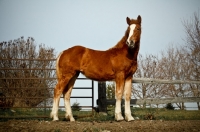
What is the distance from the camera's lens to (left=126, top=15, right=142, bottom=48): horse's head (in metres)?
6.39

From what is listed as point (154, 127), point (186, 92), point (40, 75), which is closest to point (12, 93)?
point (40, 75)

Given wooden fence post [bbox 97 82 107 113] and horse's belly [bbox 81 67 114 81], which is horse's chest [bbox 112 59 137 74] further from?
wooden fence post [bbox 97 82 107 113]

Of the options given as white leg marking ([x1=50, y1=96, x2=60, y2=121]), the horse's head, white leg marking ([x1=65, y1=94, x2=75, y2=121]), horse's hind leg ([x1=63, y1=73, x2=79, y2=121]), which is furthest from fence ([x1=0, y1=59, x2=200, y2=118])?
the horse's head

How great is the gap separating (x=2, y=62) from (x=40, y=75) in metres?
3.49

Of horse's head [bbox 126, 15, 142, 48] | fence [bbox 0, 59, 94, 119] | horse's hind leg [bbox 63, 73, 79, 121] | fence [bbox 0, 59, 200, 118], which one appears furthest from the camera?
fence [bbox 0, 59, 94, 119]

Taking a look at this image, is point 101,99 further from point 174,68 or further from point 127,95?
point 174,68

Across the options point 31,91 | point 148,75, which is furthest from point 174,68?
point 31,91

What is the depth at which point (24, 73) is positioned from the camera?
17016mm

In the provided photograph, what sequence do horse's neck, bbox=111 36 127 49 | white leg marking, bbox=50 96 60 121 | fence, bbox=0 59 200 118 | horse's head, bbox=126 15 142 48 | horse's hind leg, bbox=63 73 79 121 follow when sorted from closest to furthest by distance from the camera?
horse's head, bbox=126 15 142 48
white leg marking, bbox=50 96 60 121
horse's hind leg, bbox=63 73 79 121
horse's neck, bbox=111 36 127 49
fence, bbox=0 59 200 118

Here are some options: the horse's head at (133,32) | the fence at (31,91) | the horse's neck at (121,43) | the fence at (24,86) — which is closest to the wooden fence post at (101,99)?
the fence at (31,91)

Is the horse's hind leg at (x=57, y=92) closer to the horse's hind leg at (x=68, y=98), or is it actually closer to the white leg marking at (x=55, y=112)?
the white leg marking at (x=55, y=112)

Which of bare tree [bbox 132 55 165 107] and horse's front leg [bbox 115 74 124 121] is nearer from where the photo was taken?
horse's front leg [bbox 115 74 124 121]

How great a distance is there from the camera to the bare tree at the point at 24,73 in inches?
581

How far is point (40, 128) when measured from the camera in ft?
17.2
